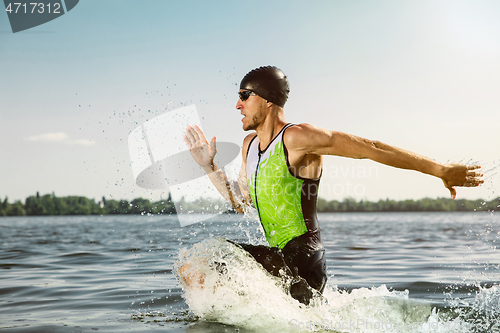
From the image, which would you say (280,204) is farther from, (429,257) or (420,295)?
(429,257)

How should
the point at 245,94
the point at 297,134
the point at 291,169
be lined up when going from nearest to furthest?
the point at 297,134
the point at 291,169
the point at 245,94

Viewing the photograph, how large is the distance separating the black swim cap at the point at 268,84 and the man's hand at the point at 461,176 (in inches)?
66.5

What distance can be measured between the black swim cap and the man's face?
67 millimetres

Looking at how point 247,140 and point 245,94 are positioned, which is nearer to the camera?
point 245,94

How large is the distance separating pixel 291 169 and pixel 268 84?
0.93 metres

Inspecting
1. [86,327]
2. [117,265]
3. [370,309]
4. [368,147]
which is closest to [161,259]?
[117,265]

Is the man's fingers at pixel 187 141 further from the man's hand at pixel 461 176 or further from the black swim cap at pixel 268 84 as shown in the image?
the man's hand at pixel 461 176

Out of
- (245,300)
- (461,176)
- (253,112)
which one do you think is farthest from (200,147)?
(461,176)

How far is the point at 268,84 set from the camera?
4141 millimetres

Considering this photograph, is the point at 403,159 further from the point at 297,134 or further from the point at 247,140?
the point at 247,140

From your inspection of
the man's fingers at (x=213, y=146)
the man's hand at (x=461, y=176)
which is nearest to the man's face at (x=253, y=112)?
the man's fingers at (x=213, y=146)

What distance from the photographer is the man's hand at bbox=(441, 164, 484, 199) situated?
349 cm

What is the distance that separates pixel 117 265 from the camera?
29.9ft

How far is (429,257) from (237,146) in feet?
25.8
